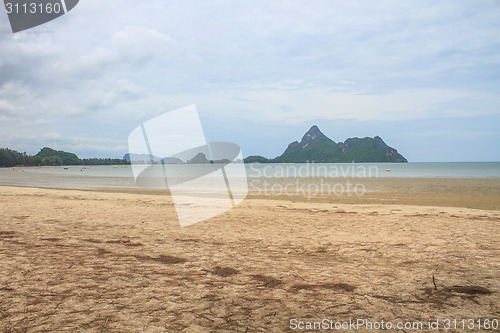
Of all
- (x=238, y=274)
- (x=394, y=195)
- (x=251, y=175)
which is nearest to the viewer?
(x=238, y=274)

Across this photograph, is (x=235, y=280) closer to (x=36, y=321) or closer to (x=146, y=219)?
(x=36, y=321)

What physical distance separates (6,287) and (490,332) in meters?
5.29

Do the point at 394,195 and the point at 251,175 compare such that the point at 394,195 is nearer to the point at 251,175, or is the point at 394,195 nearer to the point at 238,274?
the point at 238,274

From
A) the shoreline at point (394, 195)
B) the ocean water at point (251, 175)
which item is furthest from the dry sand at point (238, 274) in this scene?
the ocean water at point (251, 175)

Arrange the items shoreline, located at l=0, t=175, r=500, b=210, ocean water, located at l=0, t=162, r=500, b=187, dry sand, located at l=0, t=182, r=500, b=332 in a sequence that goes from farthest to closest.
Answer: ocean water, located at l=0, t=162, r=500, b=187 < shoreline, located at l=0, t=175, r=500, b=210 < dry sand, located at l=0, t=182, r=500, b=332

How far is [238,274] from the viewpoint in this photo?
4.72 metres

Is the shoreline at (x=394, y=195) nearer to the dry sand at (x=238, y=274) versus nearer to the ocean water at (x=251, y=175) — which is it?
the dry sand at (x=238, y=274)

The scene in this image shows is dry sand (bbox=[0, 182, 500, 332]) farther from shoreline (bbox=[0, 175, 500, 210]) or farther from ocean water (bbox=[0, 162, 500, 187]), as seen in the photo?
ocean water (bbox=[0, 162, 500, 187])

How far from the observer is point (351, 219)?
984cm

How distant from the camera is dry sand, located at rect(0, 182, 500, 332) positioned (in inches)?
130

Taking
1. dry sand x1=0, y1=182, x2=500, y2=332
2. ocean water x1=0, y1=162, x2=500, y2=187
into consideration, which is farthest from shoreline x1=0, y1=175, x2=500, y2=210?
ocean water x1=0, y1=162, x2=500, y2=187

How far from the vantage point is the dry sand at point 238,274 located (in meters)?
3.29

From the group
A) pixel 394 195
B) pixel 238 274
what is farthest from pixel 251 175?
pixel 238 274

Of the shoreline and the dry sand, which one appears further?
the shoreline
